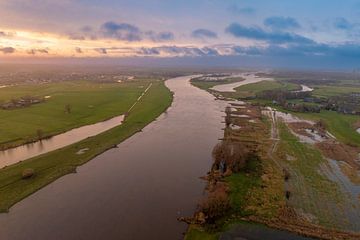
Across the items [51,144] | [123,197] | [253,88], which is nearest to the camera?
[123,197]

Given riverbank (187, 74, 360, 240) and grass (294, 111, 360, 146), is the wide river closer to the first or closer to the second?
riverbank (187, 74, 360, 240)

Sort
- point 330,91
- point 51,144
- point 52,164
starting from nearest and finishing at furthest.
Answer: point 52,164 → point 51,144 → point 330,91

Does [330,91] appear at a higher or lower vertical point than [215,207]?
lower

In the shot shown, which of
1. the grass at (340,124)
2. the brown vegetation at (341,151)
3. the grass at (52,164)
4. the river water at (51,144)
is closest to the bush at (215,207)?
the grass at (52,164)

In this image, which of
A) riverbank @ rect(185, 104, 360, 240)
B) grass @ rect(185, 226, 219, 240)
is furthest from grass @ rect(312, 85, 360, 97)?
grass @ rect(185, 226, 219, 240)

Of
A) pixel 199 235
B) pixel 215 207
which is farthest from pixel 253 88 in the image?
pixel 199 235

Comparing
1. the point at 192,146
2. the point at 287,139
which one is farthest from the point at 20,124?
the point at 287,139

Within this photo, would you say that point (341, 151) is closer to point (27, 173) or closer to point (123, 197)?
point (123, 197)
